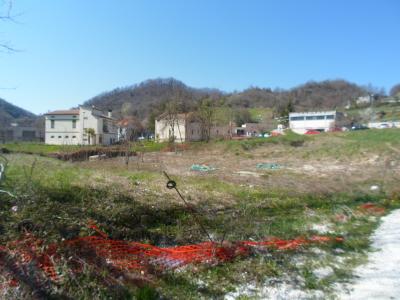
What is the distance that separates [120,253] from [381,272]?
3.52 metres

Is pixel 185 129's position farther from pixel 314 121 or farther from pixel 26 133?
pixel 26 133

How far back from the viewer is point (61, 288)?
10.8ft

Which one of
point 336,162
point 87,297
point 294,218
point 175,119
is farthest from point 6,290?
point 175,119

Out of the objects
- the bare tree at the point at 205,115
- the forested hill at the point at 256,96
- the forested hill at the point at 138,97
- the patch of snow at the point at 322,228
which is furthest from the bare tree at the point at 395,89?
the patch of snow at the point at 322,228

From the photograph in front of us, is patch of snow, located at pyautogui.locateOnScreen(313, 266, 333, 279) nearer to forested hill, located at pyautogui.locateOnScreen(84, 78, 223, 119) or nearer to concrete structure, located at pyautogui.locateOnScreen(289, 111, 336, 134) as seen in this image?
forested hill, located at pyautogui.locateOnScreen(84, 78, 223, 119)

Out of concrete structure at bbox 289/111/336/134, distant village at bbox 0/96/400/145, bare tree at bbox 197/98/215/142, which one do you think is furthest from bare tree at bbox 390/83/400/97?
bare tree at bbox 197/98/215/142

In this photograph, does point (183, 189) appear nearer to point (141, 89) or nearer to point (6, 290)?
point (6, 290)

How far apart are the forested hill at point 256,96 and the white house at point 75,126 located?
67.7ft

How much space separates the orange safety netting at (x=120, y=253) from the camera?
3637mm

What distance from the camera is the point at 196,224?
5809mm

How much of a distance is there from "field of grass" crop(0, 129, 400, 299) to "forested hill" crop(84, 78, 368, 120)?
2416 inches

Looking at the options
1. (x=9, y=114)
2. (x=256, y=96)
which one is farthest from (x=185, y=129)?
(x=256, y=96)

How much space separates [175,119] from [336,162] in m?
25.2

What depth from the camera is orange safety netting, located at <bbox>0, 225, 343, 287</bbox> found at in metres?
3.64
